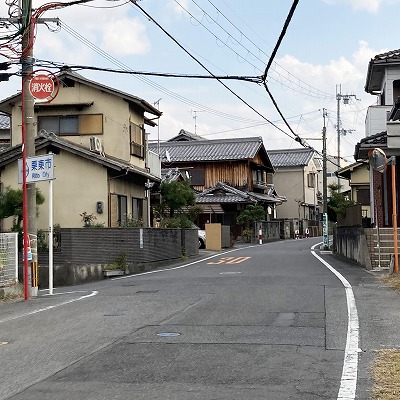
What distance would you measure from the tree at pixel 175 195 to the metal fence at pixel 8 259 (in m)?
18.8

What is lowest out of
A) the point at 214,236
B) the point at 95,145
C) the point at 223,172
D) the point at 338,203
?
the point at 214,236

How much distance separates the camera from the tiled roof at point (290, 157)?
2943 inches

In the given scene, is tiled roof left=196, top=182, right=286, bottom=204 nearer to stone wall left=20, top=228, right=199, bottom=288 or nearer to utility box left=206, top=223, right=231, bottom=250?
utility box left=206, top=223, right=231, bottom=250

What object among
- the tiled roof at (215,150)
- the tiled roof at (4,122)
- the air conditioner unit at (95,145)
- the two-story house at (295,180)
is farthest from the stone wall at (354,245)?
the two-story house at (295,180)

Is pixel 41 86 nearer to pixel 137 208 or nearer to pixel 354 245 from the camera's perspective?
pixel 354 245

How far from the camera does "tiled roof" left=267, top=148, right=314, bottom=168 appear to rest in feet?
245

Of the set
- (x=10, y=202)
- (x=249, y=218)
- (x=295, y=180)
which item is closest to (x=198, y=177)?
(x=249, y=218)

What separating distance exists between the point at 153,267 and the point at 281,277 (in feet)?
31.4

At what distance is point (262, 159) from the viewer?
62.7 m

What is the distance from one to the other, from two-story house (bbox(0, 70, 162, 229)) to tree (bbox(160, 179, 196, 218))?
1326mm

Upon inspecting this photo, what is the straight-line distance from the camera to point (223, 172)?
188 ft

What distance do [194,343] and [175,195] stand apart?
2700 centimetres

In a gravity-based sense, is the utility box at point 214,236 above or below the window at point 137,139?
below

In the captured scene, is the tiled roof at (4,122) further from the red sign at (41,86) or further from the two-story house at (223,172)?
the red sign at (41,86)
